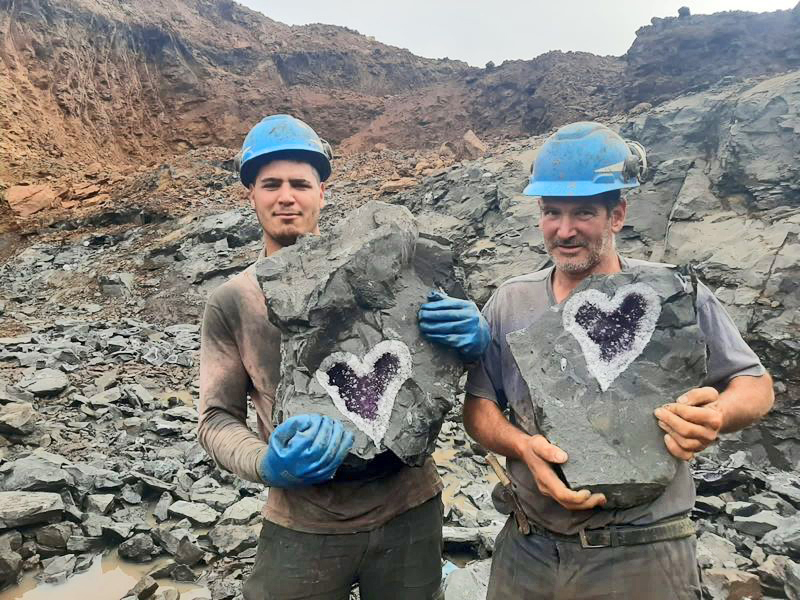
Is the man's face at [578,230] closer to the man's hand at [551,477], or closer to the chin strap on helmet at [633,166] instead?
the chin strap on helmet at [633,166]

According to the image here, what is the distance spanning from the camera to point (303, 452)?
1.73 metres

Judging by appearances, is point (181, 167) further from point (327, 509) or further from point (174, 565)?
point (327, 509)

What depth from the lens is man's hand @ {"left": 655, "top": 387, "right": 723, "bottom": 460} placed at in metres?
1.80

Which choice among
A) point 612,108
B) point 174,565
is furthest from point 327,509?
point 612,108

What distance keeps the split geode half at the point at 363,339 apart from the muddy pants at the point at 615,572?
1.85 ft

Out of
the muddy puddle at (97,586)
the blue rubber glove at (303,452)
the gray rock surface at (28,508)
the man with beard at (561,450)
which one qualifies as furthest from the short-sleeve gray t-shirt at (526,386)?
the gray rock surface at (28,508)

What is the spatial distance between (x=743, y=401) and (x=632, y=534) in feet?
1.89

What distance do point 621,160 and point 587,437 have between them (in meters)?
1.00

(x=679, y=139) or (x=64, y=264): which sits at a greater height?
(x=679, y=139)

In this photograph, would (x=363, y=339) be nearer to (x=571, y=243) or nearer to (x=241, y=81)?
(x=571, y=243)

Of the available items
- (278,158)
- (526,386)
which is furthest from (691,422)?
(278,158)

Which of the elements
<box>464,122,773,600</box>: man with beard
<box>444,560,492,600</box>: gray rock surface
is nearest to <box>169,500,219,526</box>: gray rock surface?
<box>444,560,492,600</box>: gray rock surface

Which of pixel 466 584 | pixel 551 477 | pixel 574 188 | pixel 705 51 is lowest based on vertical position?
pixel 466 584

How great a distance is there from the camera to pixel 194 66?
23047 millimetres
